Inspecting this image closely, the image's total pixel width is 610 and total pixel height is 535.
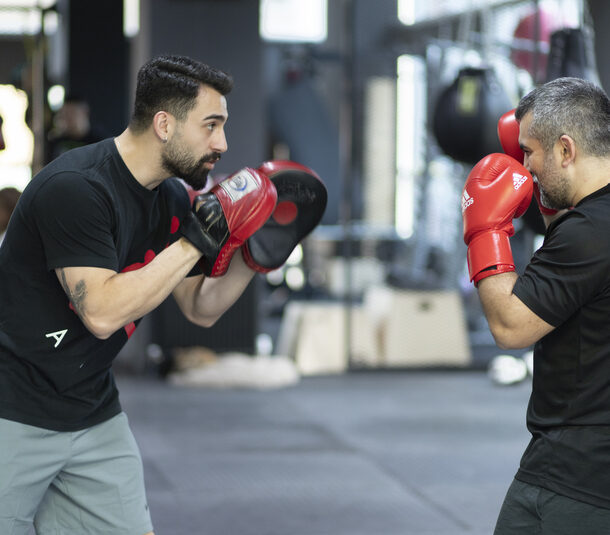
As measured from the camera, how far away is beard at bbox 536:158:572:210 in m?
1.77

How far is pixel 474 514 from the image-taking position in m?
3.52

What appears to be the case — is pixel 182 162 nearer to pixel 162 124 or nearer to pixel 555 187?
pixel 162 124

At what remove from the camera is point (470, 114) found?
498 cm

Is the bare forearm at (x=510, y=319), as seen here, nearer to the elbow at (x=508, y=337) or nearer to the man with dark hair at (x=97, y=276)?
the elbow at (x=508, y=337)

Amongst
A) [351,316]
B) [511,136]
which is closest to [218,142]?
[511,136]

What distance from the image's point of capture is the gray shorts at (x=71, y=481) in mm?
1937

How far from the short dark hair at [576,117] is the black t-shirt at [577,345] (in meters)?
0.09

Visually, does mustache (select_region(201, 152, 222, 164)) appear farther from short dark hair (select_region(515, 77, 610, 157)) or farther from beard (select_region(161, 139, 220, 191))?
short dark hair (select_region(515, 77, 610, 157))

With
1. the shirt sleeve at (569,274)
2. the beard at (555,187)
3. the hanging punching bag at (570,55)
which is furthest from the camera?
the hanging punching bag at (570,55)

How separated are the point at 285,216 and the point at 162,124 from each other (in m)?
0.42

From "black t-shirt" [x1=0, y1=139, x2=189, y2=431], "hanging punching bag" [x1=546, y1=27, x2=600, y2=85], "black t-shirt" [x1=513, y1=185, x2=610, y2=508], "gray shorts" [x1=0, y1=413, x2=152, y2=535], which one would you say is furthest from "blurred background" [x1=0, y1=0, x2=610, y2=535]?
"black t-shirt" [x1=513, y1=185, x2=610, y2=508]

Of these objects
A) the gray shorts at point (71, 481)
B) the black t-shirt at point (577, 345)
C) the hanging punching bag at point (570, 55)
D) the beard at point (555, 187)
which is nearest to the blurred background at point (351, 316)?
the hanging punching bag at point (570, 55)

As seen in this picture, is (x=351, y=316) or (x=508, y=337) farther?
(x=351, y=316)

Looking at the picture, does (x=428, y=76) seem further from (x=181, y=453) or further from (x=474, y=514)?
(x=474, y=514)
